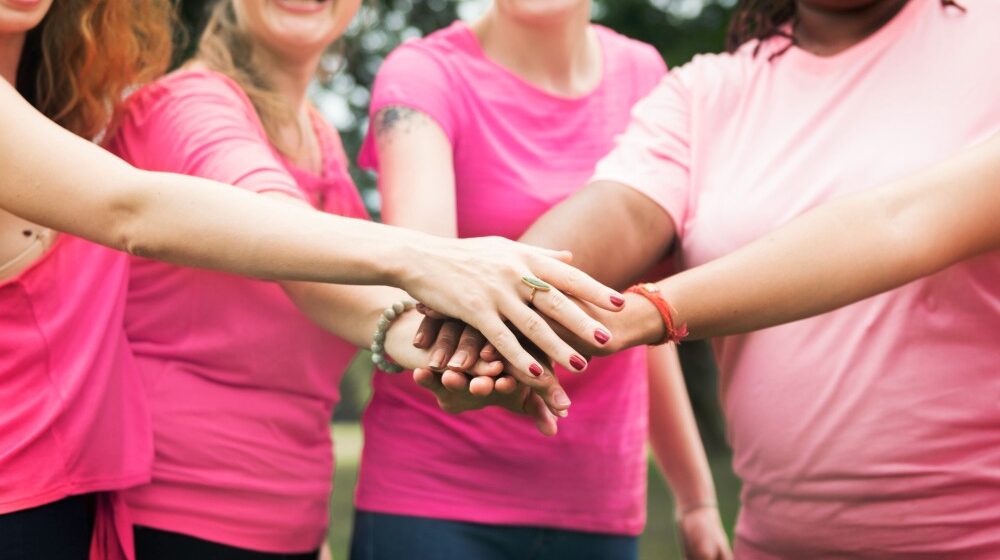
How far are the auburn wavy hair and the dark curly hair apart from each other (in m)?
1.20

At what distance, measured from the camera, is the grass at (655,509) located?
732 cm

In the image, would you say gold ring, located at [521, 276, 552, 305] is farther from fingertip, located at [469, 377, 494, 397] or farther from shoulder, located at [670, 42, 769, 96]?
shoulder, located at [670, 42, 769, 96]

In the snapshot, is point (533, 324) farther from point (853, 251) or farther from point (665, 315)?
point (853, 251)

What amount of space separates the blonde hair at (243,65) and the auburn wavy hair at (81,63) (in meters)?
0.24

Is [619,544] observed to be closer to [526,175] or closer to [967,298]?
[526,175]

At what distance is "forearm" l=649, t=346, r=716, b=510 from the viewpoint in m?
3.05

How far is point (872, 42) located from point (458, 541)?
1252 millimetres

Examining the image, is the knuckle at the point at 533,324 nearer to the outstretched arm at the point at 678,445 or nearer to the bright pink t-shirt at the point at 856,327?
the bright pink t-shirt at the point at 856,327

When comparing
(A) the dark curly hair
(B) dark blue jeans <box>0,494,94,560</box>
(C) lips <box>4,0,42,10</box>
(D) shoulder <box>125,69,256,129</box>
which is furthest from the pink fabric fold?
(A) the dark curly hair

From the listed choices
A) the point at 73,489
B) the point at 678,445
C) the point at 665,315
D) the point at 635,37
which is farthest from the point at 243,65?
the point at 635,37

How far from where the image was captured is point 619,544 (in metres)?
2.79

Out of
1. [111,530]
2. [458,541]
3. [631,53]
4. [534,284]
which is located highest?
[534,284]

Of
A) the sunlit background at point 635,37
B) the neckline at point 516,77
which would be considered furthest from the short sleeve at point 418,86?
the sunlit background at point 635,37

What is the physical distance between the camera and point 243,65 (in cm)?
272
